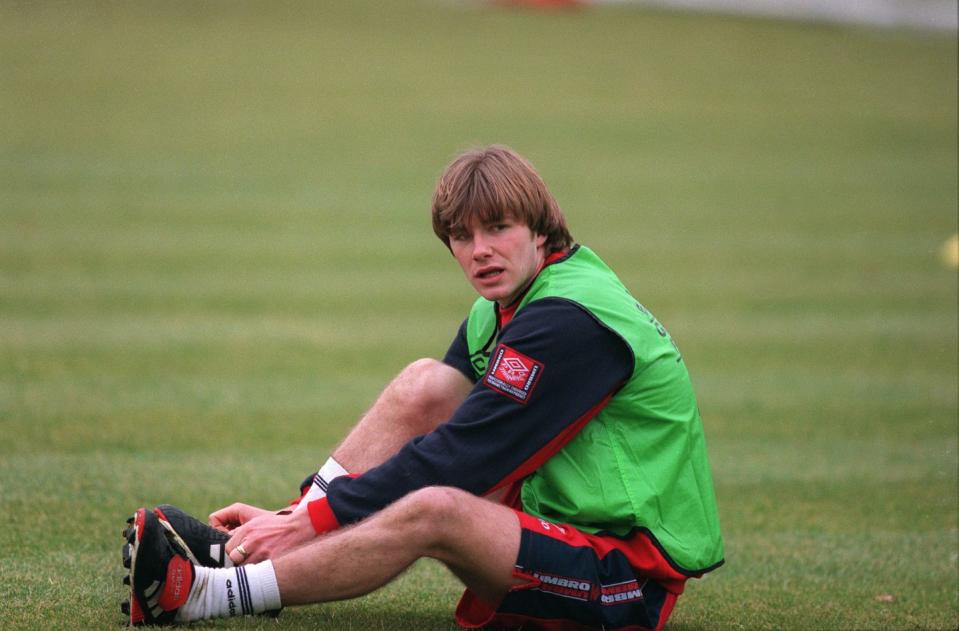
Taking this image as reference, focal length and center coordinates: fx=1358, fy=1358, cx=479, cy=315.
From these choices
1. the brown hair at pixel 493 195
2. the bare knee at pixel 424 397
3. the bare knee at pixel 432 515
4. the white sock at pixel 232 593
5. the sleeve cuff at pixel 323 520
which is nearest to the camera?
the bare knee at pixel 432 515

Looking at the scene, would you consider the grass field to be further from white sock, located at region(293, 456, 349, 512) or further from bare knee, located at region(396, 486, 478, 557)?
bare knee, located at region(396, 486, 478, 557)

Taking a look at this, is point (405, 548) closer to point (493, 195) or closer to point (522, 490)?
point (522, 490)

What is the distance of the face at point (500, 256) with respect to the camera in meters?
4.51

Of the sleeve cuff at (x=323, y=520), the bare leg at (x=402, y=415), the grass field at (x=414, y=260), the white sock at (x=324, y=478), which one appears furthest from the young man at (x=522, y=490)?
the grass field at (x=414, y=260)

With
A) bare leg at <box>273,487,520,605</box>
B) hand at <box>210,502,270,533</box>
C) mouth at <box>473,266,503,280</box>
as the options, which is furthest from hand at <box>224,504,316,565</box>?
mouth at <box>473,266,503,280</box>

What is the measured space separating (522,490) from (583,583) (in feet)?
1.46

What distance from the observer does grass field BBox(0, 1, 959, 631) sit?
6293mm

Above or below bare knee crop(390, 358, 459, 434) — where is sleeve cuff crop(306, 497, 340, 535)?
below

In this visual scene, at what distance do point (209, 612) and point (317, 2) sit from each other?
3861 cm

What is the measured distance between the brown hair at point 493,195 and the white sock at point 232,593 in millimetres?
1301

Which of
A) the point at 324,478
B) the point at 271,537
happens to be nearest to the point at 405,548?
the point at 271,537

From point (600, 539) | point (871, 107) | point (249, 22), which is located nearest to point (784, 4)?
point (871, 107)

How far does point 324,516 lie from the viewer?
434 centimetres

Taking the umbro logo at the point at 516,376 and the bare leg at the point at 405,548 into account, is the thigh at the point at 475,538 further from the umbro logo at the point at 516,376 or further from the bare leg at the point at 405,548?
the umbro logo at the point at 516,376
